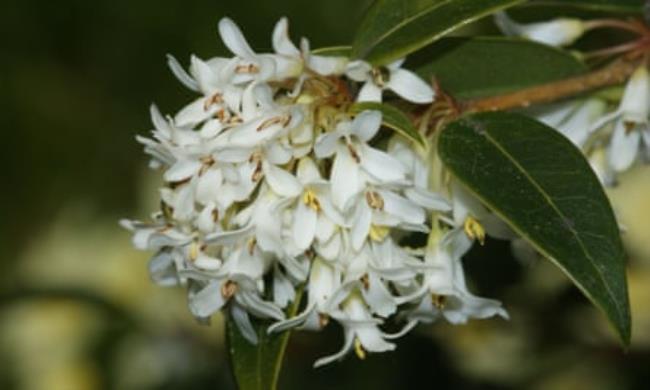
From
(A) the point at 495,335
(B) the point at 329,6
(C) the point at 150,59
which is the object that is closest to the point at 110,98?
(C) the point at 150,59

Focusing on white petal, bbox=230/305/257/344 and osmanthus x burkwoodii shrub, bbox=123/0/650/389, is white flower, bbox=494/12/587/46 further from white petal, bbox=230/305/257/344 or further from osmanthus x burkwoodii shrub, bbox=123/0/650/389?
white petal, bbox=230/305/257/344

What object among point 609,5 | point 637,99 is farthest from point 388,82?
point 609,5

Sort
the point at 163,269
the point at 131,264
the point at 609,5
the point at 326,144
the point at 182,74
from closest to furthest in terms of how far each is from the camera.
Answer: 1. the point at 326,144
2. the point at 182,74
3. the point at 163,269
4. the point at 609,5
5. the point at 131,264

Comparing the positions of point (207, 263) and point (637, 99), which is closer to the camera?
point (207, 263)

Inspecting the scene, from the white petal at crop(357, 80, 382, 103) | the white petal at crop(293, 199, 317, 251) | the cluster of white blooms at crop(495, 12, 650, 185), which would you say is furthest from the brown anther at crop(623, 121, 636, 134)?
the white petal at crop(293, 199, 317, 251)

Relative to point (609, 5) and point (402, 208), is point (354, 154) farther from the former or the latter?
point (609, 5)

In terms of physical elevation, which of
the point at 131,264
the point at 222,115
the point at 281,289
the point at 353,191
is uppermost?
the point at 222,115

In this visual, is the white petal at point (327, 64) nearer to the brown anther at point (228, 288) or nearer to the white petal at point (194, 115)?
the white petal at point (194, 115)
